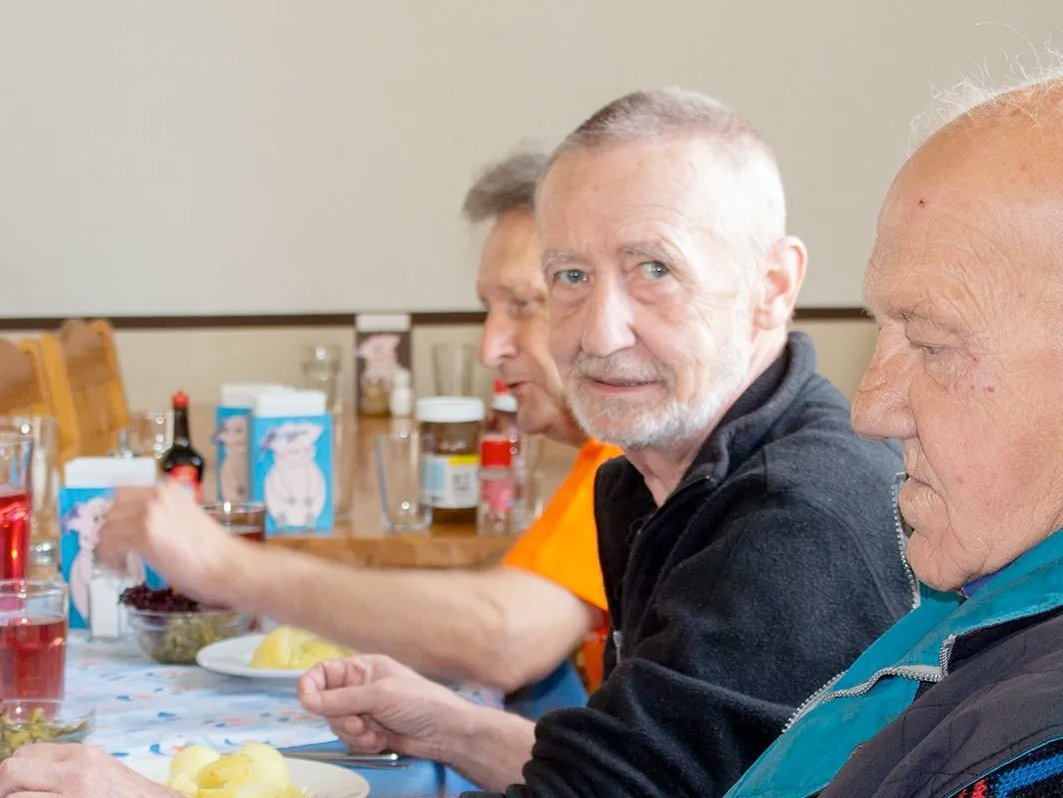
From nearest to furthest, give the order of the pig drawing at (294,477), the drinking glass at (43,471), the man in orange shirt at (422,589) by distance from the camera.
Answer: the man in orange shirt at (422,589), the drinking glass at (43,471), the pig drawing at (294,477)

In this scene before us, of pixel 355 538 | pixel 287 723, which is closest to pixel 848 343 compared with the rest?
pixel 355 538

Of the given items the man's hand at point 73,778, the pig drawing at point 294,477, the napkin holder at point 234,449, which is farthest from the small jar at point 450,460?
the man's hand at point 73,778

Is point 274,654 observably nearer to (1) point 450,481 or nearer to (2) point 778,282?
(2) point 778,282

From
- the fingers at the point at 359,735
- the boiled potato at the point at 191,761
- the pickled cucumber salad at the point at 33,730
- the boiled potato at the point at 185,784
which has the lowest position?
the fingers at the point at 359,735

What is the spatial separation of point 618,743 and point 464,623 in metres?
0.58

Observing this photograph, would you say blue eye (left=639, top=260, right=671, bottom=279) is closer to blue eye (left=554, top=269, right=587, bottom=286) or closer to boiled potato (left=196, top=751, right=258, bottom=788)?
blue eye (left=554, top=269, right=587, bottom=286)

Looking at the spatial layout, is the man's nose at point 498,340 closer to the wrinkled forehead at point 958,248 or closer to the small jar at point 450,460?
the small jar at point 450,460

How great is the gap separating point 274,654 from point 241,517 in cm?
30

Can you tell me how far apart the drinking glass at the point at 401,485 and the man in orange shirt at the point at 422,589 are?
2.67ft

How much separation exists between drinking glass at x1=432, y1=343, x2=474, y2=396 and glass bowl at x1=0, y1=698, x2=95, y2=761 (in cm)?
366

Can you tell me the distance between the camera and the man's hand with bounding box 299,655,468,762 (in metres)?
1.69

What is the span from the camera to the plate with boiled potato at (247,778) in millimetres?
1414

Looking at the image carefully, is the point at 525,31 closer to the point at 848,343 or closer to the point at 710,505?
the point at 848,343

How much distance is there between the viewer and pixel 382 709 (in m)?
1.69
